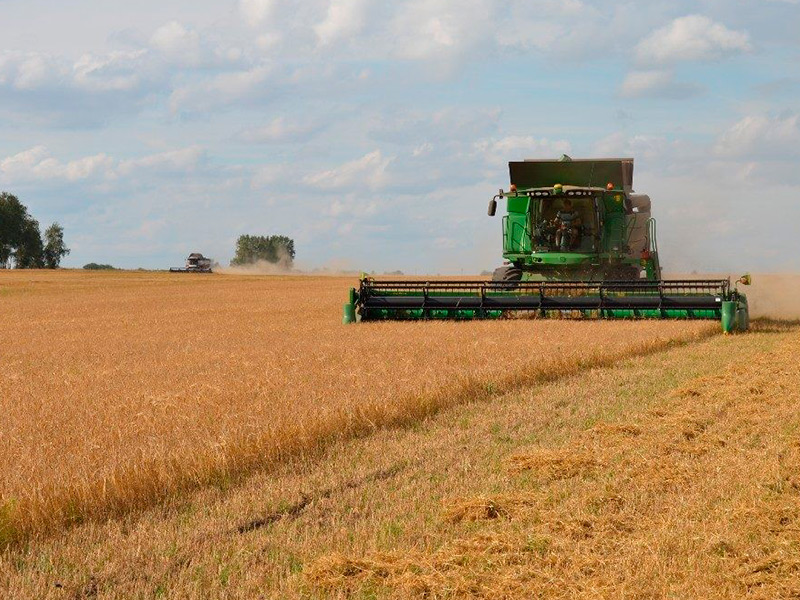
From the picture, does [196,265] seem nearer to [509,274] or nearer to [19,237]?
[19,237]

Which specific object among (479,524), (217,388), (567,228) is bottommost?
(479,524)

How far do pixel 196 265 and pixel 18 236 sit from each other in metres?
26.4

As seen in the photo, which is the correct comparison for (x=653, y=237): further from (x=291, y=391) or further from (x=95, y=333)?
(x=291, y=391)

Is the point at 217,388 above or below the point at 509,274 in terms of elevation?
below

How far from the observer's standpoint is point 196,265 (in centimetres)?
6800

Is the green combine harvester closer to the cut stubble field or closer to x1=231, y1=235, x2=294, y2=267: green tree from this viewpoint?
the cut stubble field

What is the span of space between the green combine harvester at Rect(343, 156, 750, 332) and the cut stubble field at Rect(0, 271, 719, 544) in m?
0.95

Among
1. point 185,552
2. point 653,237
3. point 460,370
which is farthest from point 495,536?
point 653,237

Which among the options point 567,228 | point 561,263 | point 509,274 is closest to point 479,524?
point 561,263

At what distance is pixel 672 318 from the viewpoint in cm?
1625

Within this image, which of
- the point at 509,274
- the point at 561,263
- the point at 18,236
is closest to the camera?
the point at 561,263

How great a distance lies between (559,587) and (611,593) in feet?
0.74

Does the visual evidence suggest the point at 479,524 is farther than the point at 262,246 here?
No

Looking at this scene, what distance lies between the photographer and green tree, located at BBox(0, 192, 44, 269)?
84.6 m
